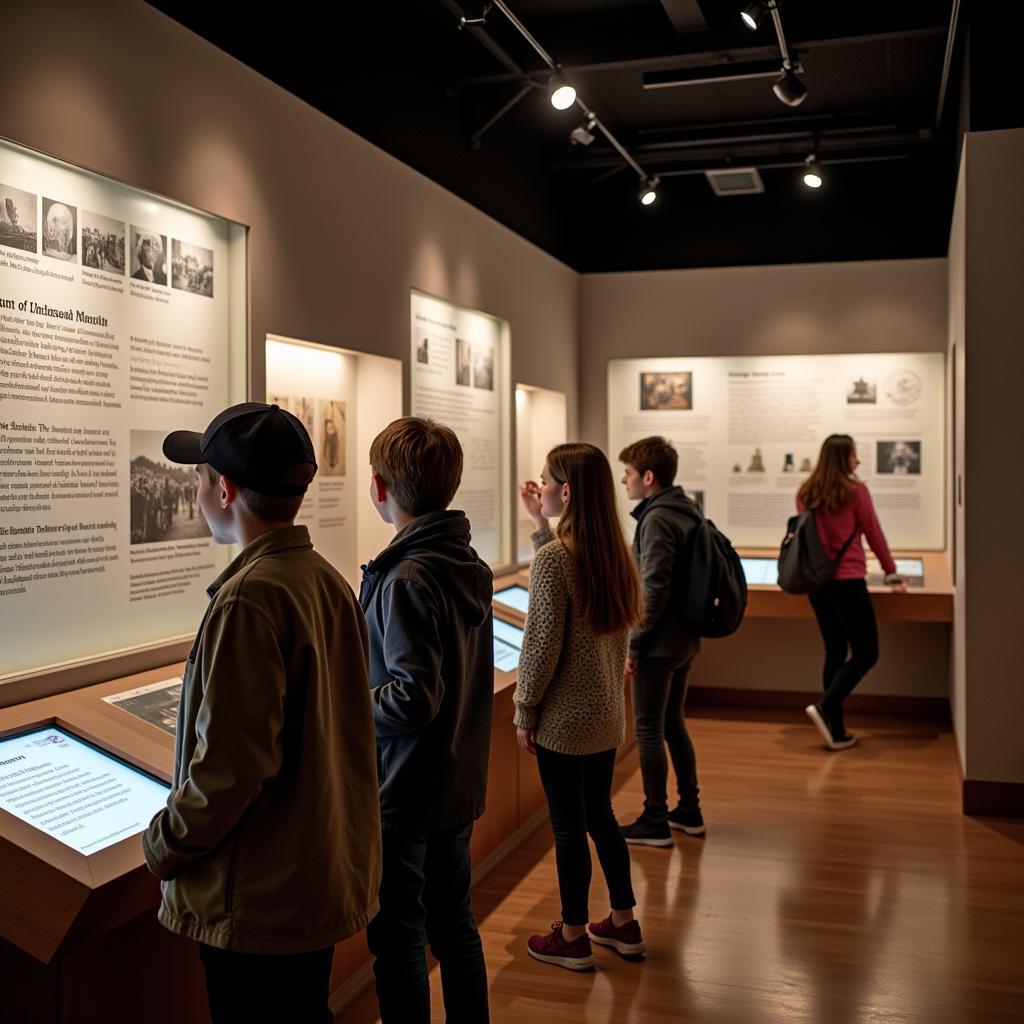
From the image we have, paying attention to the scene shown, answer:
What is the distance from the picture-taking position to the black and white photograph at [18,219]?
2.69m

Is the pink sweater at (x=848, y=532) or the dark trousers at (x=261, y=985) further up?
the pink sweater at (x=848, y=532)

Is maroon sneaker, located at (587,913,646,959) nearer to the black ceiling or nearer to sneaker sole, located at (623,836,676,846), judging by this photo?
sneaker sole, located at (623,836,676,846)

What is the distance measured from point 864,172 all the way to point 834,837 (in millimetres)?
4744

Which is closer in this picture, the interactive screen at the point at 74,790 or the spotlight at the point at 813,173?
the interactive screen at the point at 74,790

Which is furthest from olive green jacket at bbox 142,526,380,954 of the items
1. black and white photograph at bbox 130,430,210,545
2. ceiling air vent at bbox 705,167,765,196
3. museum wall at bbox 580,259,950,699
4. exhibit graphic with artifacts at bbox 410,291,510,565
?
museum wall at bbox 580,259,950,699

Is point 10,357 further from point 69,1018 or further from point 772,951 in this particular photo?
point 772,951

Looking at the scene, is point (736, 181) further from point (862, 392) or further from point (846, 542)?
point (846, 542)

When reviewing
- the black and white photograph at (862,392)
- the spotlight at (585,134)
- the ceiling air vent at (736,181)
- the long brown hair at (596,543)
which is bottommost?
the long brown hair at (596,543)

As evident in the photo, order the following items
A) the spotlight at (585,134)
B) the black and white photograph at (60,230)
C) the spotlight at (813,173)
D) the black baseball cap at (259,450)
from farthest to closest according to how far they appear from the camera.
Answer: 1. the spotlight at (813,173)
2. the spotlight at (585,134)
3. the black and white photograph at (60,230)
4. the black baseball cap at (259,450)

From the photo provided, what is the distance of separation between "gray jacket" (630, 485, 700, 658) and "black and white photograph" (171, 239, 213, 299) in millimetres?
1832

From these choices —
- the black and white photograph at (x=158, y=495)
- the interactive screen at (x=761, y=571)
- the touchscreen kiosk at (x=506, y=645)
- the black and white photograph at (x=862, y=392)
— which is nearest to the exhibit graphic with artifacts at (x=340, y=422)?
the touchscreen kiosk at (x=506, y=645)

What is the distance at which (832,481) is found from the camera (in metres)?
6.29

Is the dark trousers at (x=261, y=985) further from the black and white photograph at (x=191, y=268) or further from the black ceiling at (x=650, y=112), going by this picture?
the black ceiling at (x=650, y=112)

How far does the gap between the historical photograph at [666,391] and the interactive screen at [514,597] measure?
244 centimetres
